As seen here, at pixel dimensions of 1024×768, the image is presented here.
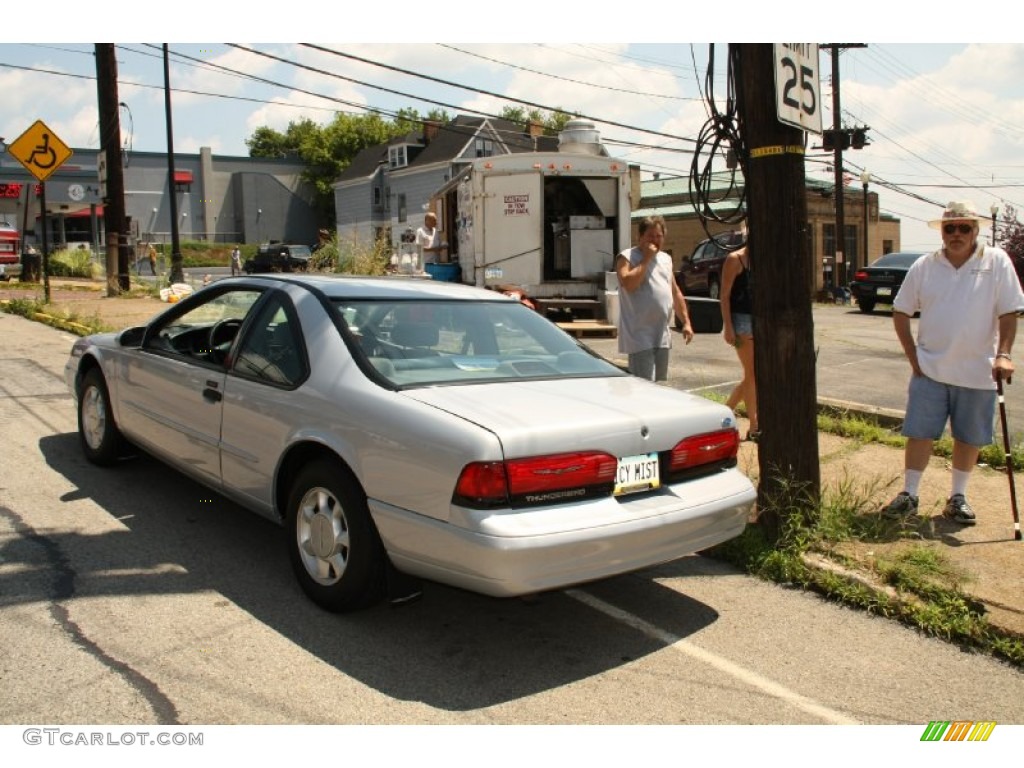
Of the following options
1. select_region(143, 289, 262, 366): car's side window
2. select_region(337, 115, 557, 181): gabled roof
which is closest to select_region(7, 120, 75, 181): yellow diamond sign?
select_region(143, 289, 262, 366): car's side window

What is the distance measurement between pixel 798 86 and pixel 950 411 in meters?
2.04

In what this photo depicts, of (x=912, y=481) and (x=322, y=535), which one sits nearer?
(x=322, y=535)

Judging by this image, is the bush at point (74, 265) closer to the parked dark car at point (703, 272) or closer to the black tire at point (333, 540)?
the parked dark car at point (703, 272)

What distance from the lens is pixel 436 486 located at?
3432mm

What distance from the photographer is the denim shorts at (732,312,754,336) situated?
23.1 feet

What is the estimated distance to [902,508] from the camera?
5.26 m

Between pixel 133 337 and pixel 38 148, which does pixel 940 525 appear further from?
pixel 38 148

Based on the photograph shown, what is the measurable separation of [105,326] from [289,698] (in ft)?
37.1

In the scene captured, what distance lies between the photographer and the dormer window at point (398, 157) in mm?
54062

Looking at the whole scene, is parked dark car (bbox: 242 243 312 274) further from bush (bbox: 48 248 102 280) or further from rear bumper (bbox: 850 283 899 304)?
rear bumper (bbox: 850 283 899 304)

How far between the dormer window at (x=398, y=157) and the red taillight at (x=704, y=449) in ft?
170

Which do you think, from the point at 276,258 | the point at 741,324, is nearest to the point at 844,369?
the point at 741,324

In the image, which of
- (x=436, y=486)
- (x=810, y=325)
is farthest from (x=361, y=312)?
(x=810, y=325)
